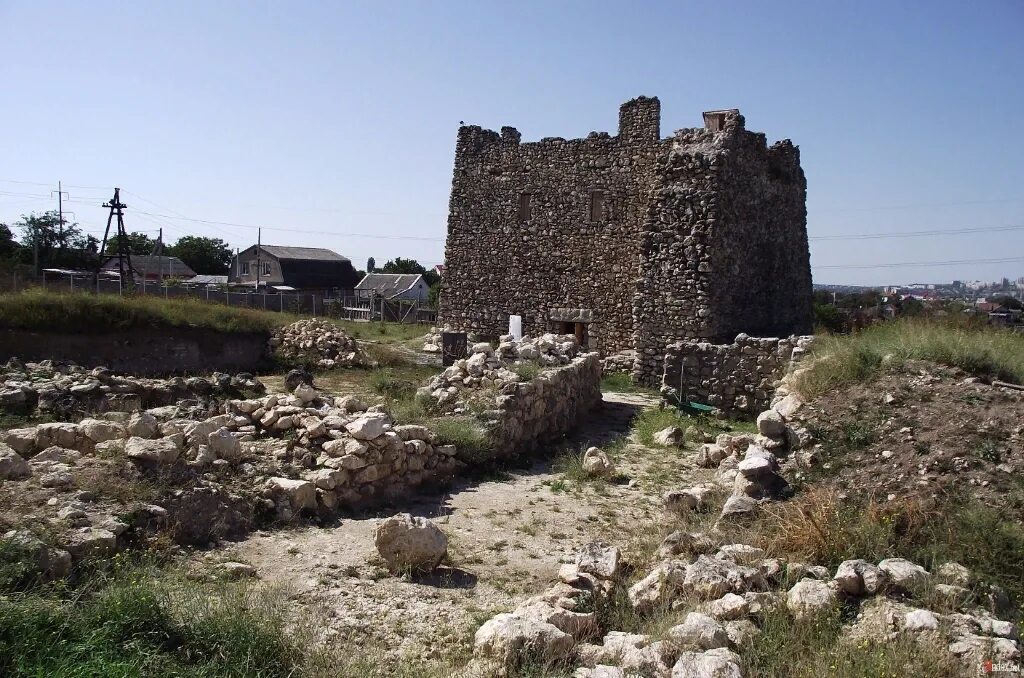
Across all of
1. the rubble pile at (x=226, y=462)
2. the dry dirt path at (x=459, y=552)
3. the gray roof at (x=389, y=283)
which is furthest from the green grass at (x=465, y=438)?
the gray roof at (x=389, y=283)

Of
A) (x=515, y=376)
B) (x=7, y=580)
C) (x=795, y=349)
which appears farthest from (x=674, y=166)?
(x=7, y=580)

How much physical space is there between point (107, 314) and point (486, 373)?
11943mm

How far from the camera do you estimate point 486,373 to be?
11.9 m

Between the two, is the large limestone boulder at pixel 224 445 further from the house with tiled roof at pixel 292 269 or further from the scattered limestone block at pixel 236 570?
the house with tiled roof at pixel 292 269

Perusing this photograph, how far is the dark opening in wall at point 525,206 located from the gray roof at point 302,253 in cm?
3277

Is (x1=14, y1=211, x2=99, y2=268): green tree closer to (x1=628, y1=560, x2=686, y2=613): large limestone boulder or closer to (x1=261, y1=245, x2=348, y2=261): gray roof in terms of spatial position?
(x1=261, y1=245, x2=348, y2=261): gray roof

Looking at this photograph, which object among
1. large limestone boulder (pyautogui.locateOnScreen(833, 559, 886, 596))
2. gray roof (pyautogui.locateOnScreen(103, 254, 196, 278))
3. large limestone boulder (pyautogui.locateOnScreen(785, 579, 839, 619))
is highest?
gray roof (pyautogui.locateOnScreen(103, 254, 196, 278))

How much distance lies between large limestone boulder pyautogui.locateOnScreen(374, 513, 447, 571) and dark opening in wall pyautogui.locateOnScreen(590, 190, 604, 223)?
15.2m

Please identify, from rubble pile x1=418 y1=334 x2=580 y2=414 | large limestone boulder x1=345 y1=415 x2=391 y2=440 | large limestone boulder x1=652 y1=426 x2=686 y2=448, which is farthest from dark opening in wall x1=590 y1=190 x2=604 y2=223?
large limestone boulder x1=345 y1=415 x2=391 y2=440

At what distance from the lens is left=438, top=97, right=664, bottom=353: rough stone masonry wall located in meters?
19.9

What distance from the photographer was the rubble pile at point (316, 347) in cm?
1944

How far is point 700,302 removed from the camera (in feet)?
56.3

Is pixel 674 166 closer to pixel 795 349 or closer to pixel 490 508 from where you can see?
pixel 795 349

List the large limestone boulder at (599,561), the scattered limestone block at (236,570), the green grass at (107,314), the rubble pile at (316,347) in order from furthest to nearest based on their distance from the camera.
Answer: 1. the rubble pile at (316,347)
2. the green grass at (107,314)
3. the large limestone boulder at (599,561)
4. the scattered limestone block at (236,570)
